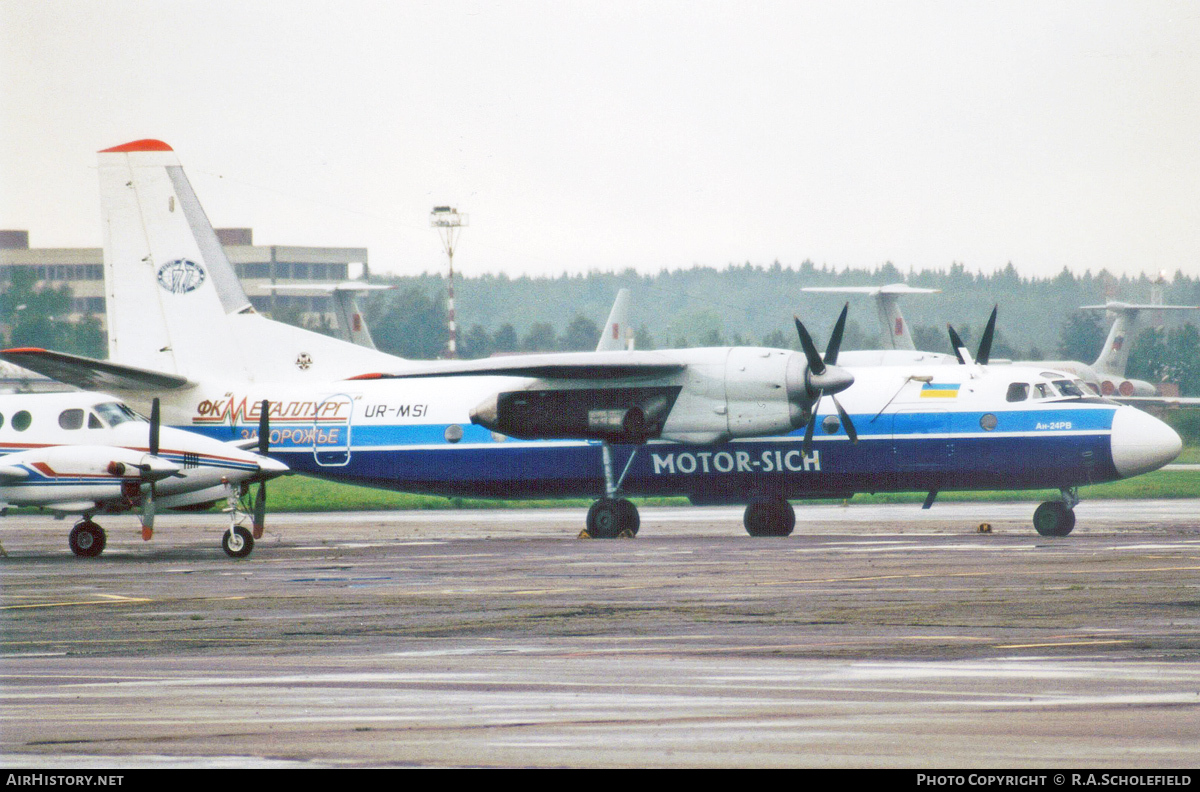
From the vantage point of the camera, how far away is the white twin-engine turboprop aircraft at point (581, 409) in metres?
27.5

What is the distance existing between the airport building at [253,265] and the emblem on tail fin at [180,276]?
70186 mm

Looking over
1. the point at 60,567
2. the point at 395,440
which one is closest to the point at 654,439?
the point at 395,440

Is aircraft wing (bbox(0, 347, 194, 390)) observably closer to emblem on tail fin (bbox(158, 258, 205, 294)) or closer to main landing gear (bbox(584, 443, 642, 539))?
emblem on tail fin (bbox(158, 258, 205, 294))

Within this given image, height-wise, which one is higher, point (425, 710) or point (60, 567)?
point (425, 710)

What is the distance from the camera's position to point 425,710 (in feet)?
30.6

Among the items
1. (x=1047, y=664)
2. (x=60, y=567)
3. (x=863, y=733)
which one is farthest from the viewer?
(x=60, y=567)

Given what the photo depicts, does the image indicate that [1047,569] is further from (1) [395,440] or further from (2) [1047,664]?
(1) [395,440]

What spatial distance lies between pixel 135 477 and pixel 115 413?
105 inches

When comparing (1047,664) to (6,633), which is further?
(6,633)

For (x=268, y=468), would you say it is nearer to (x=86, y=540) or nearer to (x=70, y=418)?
(x=86, y=540)

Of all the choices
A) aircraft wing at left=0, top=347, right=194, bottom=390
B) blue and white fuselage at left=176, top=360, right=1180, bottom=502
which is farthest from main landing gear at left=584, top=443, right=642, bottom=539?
aircraft wing at left=0, top=347, right=194, bottom=390

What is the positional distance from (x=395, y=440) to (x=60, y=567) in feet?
28.1

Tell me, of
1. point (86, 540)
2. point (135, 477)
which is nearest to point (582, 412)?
point (135, 477)

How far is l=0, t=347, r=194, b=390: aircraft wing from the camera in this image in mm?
24938
